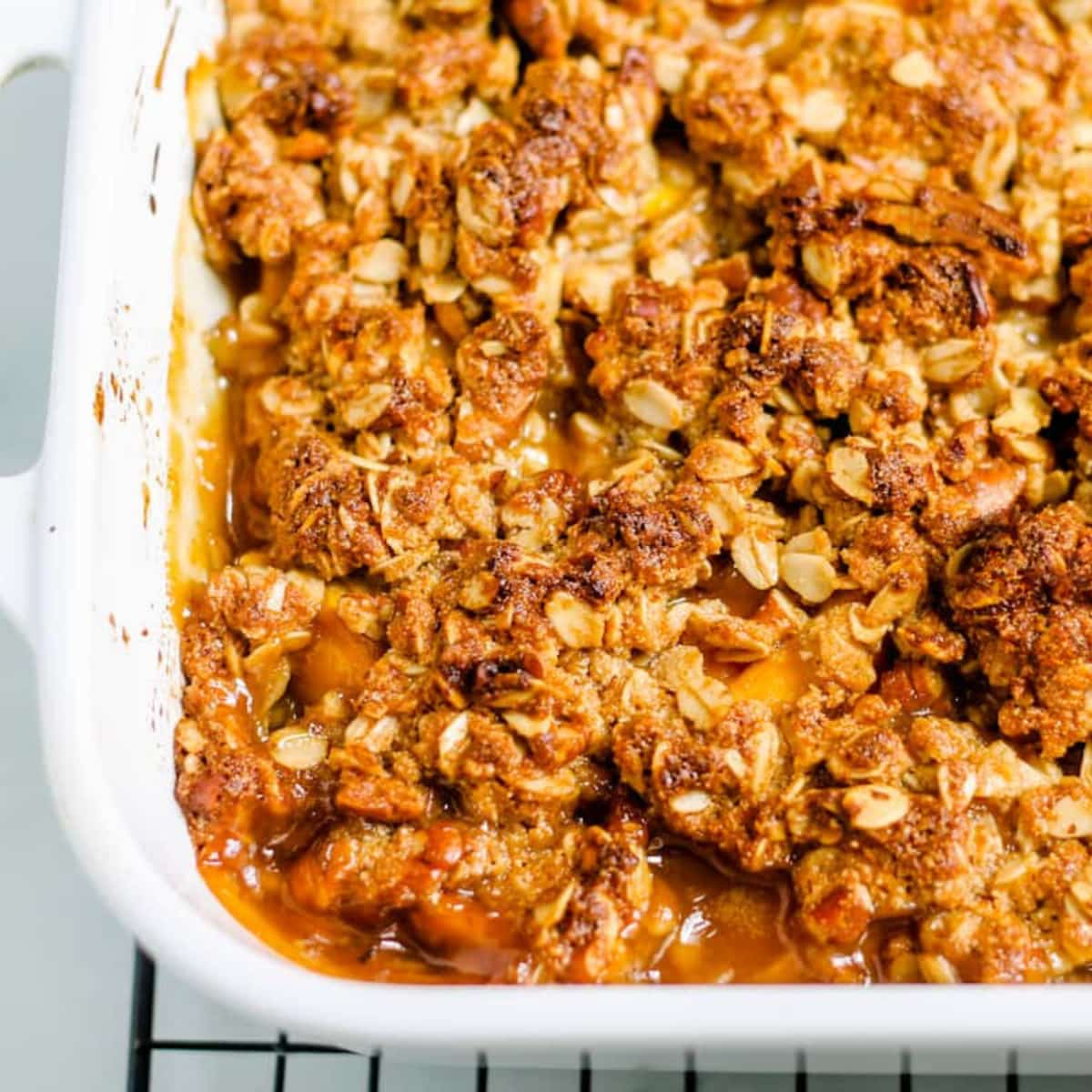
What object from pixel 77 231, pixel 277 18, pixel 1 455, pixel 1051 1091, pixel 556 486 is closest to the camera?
pixel 77 231

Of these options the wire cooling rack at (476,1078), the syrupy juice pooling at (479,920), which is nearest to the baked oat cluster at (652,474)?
the syrupy juice pooling at (479,920)

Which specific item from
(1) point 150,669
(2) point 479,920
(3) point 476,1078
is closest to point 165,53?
(1) point 150,669

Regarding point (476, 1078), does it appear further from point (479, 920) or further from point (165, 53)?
point (165, 53)

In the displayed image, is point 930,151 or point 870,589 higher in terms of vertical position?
point 930,151

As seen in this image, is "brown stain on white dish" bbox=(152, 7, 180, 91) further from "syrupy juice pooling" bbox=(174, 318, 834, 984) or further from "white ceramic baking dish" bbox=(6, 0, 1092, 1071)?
"syrupy juice pooling" bbox=(174, 318, 834, 984)

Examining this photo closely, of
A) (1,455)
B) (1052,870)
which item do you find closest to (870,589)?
(1052,870)

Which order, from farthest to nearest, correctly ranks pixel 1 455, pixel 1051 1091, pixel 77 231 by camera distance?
pixel 1 455
pixel 1051 1091
pixel 77 231

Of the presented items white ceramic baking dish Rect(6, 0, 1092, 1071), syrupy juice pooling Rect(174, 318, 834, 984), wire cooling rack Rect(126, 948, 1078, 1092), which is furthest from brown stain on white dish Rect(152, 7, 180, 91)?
wire cooling rack Rect(126, 948, 1078, 1092)

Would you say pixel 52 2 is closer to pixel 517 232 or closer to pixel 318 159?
pixel 318 159

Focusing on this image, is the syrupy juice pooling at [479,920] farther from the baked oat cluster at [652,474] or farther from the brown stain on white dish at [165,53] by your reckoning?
the brown stain on white dish at [165,53]
